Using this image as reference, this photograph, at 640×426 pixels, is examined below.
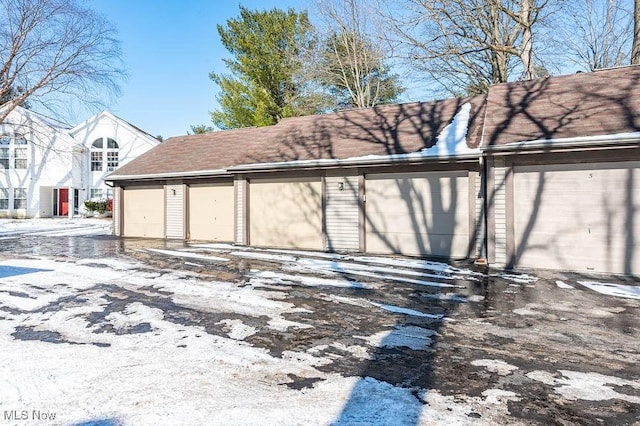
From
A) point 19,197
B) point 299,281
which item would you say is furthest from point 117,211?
point 19,197

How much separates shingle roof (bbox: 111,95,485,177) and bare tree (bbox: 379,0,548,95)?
4.81 meters

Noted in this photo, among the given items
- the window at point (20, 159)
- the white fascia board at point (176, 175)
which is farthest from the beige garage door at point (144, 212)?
the window at point (20, 159)

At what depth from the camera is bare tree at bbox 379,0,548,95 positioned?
46.5 ft

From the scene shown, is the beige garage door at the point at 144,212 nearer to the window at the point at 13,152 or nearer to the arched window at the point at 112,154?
the arched window at the point at 112,154

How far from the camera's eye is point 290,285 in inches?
249

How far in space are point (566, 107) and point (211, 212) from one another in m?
10.2

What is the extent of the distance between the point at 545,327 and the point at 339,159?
647cm

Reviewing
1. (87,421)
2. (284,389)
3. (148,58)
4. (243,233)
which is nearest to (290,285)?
(284,389)

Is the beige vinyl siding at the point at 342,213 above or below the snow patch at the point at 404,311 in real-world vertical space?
above

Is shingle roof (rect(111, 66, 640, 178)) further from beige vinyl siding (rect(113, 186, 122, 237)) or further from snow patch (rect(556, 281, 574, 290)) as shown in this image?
snow patch (rect(556, 281, 574, 290))

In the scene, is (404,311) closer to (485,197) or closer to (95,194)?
(485,197)

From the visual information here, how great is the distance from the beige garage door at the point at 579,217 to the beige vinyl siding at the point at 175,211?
402 inches

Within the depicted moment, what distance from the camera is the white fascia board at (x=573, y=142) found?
675cm

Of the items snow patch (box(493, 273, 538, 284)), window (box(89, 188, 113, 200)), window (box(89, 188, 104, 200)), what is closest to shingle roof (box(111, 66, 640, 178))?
snow patch (box(493, 273, 538, 284))
